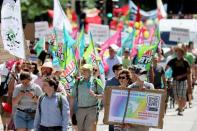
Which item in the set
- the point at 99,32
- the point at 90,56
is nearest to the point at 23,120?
the point at 90,56

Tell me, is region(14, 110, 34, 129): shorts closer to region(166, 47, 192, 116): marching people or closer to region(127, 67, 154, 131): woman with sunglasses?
region(127, 67, 154, 131): woman with sunglasses

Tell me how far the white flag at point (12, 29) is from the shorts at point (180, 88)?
619cm

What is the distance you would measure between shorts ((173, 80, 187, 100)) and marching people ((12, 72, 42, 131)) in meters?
6.63

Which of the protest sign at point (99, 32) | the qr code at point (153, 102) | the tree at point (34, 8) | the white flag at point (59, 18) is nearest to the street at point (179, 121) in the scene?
the white flag at point (59, 18)

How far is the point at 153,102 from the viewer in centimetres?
1064

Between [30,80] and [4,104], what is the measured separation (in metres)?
1.70

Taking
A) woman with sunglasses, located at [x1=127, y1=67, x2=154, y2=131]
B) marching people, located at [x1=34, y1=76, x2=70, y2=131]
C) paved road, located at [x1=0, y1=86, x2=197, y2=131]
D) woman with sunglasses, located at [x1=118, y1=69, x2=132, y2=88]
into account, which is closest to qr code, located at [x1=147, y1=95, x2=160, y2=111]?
woman with sunglasses, located at [x1=127, y1=67, x2=154, y2=131]

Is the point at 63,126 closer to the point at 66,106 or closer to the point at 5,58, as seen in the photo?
the point at 66,106

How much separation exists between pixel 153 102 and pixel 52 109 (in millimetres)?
1350

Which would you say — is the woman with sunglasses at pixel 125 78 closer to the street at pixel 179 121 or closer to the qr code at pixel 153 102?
the qr code at pixel 153 102

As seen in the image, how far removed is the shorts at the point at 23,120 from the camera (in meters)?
11.9

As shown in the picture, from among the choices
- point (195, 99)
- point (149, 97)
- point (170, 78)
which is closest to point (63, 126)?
point (149, 97)

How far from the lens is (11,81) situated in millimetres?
13117

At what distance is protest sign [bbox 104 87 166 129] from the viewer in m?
10.6
